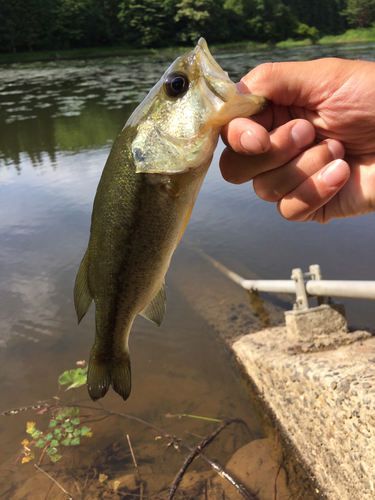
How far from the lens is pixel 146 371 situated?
14.2ft

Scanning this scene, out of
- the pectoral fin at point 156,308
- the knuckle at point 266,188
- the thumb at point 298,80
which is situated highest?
the thumb at point 298,80

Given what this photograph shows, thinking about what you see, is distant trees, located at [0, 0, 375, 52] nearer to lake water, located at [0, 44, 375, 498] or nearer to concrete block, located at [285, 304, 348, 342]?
lake water, located at [0, 44, 375, 498]

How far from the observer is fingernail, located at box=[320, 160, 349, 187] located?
1.90m

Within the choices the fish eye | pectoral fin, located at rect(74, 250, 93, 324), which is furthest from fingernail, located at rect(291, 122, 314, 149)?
pectoral fin, located at rect(74, 250, 93, 324)

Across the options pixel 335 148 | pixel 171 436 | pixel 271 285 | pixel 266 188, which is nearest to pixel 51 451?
pixel 171 436

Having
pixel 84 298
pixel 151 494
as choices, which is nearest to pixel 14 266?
pixel 151 494

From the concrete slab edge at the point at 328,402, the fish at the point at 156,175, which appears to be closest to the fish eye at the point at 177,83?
the fish at the point at 156,175

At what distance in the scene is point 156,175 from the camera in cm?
158

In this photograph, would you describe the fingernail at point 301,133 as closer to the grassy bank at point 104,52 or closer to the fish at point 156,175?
the fish at point 156,175

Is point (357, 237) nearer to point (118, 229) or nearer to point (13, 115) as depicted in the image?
point (118, 229)

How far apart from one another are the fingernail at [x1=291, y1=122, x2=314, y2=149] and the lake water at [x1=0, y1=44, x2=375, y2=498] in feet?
8.76

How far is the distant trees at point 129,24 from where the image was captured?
55.7 metres

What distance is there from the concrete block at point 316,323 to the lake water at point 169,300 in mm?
537

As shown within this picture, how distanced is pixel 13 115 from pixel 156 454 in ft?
55.0
